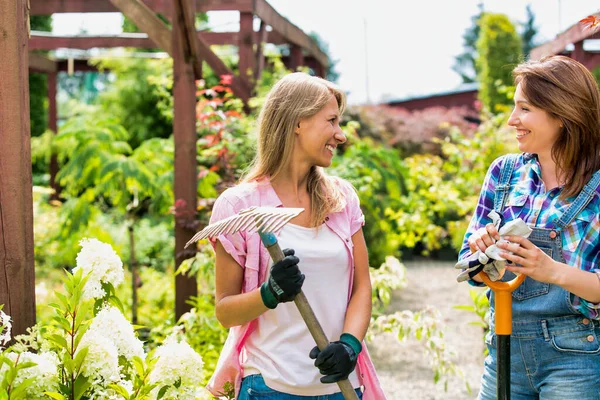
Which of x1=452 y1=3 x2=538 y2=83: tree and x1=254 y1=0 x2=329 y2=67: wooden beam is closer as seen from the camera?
x1=254 y1=0 x2=329 y2=67: wooden beam

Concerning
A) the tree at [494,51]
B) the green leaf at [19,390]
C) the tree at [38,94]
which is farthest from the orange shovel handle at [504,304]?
the tree at [494,51]

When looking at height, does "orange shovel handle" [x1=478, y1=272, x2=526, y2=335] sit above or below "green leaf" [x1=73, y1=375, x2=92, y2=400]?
above

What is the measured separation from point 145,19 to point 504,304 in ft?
10.0

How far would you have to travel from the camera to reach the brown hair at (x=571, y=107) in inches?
76.5

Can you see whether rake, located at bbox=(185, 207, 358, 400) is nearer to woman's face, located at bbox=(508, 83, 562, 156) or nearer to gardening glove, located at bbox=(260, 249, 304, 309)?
gardening glove, located at bbox=(260, 249, 304, 309)

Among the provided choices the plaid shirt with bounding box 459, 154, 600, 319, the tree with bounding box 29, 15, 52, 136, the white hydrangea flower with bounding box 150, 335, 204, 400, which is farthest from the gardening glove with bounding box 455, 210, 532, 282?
the tree with bounding box 29, 15, 52, 136

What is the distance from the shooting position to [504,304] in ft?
6.22

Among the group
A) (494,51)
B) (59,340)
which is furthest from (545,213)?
(494,51)

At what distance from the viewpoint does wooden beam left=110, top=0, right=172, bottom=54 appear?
163 inches

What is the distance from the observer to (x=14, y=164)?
226 centimetres

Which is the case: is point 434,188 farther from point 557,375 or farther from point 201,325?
A: point 557,375

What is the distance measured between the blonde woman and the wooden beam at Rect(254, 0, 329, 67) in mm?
4344

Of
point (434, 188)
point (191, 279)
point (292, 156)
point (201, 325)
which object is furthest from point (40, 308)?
point (292, 156)

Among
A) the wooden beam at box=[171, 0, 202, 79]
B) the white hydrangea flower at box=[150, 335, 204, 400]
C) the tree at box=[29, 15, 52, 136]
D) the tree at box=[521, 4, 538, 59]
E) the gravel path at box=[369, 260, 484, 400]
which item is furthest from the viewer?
the tree at box=[521, 4, 538, 59]
